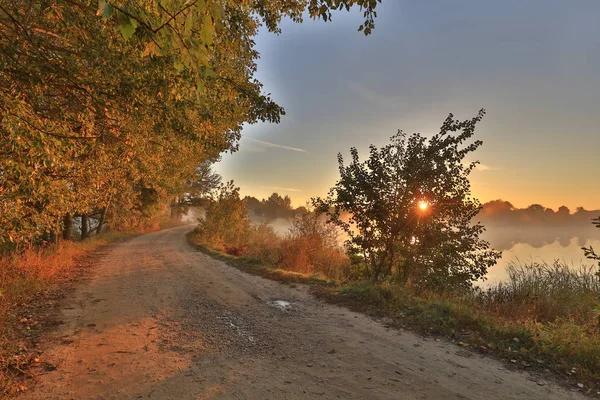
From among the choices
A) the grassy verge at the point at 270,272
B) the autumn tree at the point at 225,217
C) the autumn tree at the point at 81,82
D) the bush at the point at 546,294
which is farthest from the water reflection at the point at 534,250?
the autumn tree at the point at 225,217

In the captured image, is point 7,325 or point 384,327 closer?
point 7,325

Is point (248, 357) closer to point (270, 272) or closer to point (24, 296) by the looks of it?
point (24, 296)

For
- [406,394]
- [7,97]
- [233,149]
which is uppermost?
[233,149]

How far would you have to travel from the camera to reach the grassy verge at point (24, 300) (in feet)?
12.3

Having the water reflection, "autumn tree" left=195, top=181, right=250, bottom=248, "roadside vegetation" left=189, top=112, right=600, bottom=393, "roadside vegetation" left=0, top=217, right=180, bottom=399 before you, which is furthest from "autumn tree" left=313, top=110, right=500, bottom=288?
"autumn tree" left=195, top=181, right=250, bottom=248

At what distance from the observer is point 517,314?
6871 millimetres

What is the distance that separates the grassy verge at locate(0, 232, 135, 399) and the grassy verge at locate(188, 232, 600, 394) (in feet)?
19.3

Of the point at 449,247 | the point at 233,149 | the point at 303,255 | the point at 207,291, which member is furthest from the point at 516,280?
the point at 233,149

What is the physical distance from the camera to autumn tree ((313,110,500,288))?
8438 mm

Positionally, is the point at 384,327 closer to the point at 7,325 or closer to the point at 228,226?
the point at 7,325

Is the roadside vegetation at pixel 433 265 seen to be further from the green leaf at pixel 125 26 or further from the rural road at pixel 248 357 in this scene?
the green leaf at pixel 125 26

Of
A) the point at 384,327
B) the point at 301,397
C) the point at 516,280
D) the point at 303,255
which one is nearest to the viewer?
the point at 301,397

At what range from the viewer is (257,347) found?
4.82 meters

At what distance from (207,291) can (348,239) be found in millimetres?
4622
